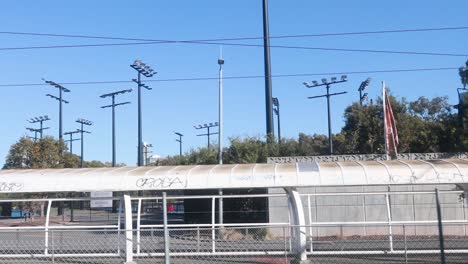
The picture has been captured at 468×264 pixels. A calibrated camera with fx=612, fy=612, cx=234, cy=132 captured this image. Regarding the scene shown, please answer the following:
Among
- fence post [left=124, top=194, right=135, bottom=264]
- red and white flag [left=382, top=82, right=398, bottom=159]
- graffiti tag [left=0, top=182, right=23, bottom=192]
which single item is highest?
red and white flag [left=382, top=82, right=398, bottom=159]

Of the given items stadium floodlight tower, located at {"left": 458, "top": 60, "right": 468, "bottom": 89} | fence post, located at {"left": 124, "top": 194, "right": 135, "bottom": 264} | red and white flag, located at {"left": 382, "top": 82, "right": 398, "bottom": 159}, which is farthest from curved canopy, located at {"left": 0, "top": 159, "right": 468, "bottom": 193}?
stadium floodlight tower, located at {"left": 458, "top": 60, "right": 468, "bottom": 89}

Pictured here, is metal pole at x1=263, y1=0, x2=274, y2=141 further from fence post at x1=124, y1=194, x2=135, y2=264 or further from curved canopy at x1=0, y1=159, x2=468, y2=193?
fence post at x1=124, y1=194, x2=135, y2=264

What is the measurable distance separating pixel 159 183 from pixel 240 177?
225 centimetres

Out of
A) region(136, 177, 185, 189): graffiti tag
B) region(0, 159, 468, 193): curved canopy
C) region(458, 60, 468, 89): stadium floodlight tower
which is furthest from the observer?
region(458, 60, 468, 89): stadium floodlight tower

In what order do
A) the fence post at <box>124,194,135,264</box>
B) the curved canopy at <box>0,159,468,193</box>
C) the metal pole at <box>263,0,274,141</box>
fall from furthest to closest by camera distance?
1. the metal pole at <box>263,0,274,141</box>
2. the curved canopy at <box>0,159,468,193</box>
3. the fence post at <box>124,194,135,264</box>

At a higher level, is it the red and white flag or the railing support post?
the red and white flag

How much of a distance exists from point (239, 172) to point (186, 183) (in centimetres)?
146

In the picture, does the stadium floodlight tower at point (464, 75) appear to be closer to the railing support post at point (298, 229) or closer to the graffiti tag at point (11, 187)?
the railing support post at point (298, 229)

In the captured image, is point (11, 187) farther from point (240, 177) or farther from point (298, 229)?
point (298, 229)

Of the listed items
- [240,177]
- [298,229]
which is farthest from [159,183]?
[298,229]

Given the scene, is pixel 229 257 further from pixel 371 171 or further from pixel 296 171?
pixel 371 171

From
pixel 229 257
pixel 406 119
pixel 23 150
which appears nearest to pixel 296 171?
pixel 229 257

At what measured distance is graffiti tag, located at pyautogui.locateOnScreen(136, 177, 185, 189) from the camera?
16453 millimetres

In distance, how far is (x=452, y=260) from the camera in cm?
1438
